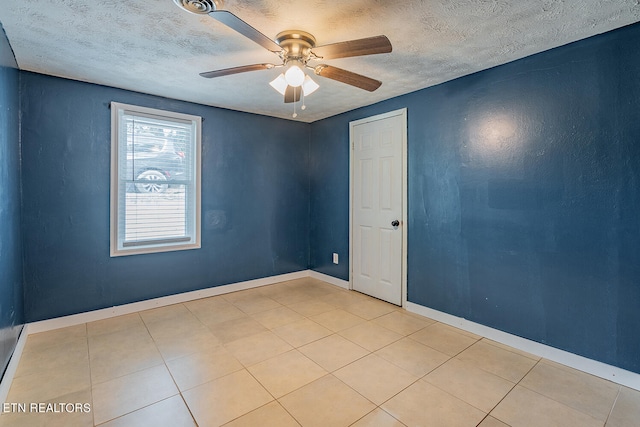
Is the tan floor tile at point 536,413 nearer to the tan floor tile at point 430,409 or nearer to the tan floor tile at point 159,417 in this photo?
the tan floor tile at point 430,409

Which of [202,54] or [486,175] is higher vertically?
[202,54]

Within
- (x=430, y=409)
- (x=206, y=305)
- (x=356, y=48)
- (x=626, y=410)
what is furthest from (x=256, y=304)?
(x=626, y=410)

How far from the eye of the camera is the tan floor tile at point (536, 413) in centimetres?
171

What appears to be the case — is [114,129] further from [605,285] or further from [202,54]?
[605,285]

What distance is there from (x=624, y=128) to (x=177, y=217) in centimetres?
410

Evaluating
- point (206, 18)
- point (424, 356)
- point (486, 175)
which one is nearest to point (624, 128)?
point (486, 175)

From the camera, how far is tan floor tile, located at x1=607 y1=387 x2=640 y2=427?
172 centimetres

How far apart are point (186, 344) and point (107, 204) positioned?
1690 millimetres

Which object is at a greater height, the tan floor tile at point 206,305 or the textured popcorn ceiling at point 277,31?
the textured popcorn ceiling at point 277,31

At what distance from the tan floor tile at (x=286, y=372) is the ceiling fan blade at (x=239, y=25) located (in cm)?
212

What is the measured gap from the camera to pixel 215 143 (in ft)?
12.6

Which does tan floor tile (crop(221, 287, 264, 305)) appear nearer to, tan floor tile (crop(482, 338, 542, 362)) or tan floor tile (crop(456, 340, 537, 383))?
tan floor tile (crop(456, 340, 537, 383))

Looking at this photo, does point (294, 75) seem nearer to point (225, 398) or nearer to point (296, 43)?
point (296, 43)

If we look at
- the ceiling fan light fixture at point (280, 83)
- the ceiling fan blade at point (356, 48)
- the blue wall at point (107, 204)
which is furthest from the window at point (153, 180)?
the ceiling fan blade at point (356, 48)
